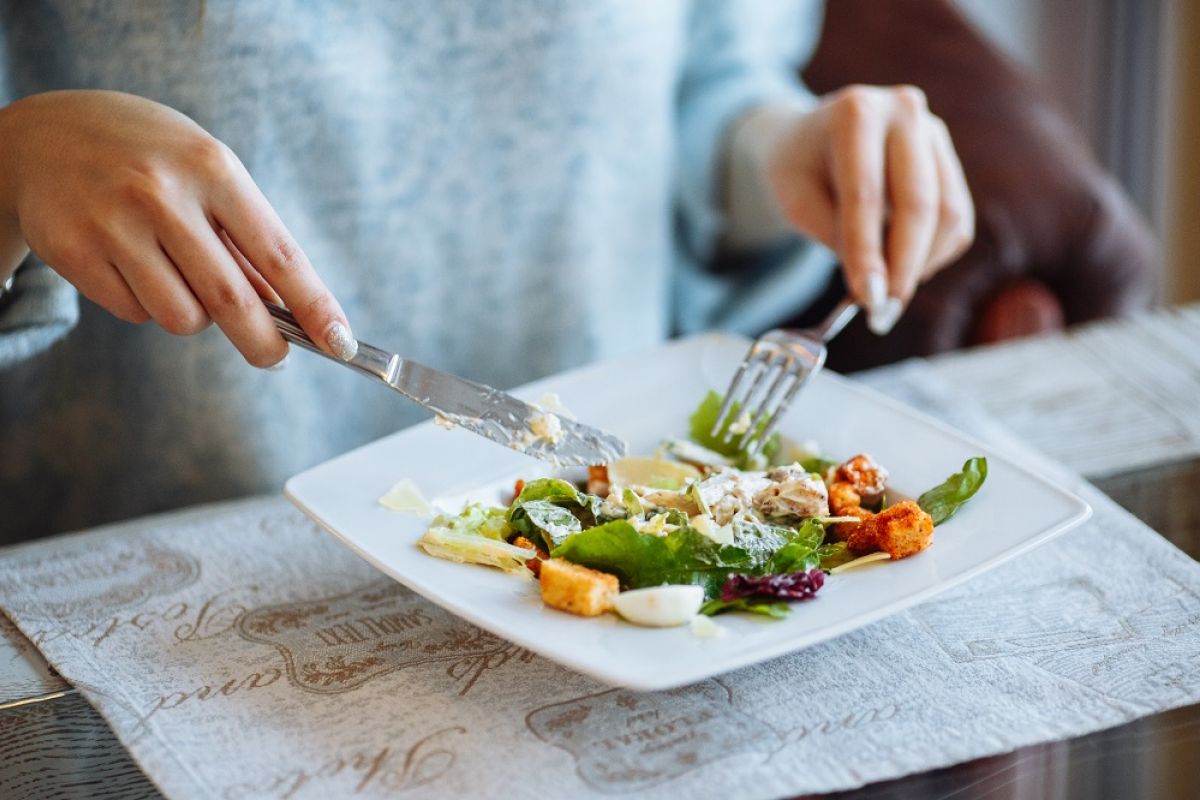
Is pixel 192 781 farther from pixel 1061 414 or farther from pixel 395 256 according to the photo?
pixel 1061 414

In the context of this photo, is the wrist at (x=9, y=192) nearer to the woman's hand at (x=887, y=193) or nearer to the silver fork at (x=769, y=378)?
the silver fork at (x=769, y=378)

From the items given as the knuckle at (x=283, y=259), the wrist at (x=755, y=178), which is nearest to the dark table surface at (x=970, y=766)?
the knuckle at (x=283, y=259)

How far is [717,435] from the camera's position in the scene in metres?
1.05

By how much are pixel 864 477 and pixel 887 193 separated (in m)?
0.41

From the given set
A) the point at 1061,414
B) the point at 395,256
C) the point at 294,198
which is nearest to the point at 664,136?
the point at 395,256

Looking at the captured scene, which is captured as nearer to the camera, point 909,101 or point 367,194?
point 909,101

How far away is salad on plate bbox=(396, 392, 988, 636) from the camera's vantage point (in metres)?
0.76

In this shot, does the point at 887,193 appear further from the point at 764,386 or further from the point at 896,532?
the point at 896,532

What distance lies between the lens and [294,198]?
1.34m

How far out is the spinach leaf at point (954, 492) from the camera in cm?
89

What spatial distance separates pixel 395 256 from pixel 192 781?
0.83 meters

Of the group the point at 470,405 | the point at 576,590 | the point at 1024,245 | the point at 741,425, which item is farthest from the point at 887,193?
the point at 1024,245

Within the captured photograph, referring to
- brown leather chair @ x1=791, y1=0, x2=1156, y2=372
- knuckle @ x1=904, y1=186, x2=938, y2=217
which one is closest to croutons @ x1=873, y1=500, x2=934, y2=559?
knuckle @ x1=904, y1=186, x2=938, y2=217

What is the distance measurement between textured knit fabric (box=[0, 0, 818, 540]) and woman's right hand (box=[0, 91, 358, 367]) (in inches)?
16.3
